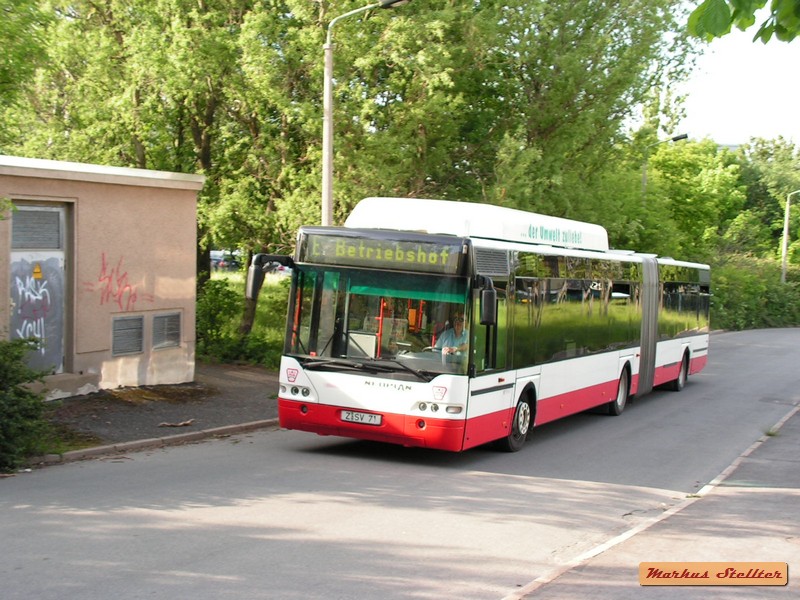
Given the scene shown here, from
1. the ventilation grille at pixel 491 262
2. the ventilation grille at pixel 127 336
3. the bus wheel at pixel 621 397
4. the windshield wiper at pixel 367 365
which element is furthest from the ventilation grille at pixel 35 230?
the bus wheel at pixel 621 397

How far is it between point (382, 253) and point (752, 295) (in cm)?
4564

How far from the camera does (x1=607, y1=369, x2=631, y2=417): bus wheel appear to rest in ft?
60.0

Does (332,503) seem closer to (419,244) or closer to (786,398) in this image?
(419,244)

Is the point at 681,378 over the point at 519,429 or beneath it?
beneath

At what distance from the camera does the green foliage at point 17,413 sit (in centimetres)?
1053

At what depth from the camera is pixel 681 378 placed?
23672 mm

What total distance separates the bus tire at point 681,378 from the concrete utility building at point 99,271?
1167 cm

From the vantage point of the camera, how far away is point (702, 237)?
156ft

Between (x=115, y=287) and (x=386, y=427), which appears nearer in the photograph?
(x=386, y=427)

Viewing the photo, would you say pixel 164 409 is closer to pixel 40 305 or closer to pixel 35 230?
pixel 40 305

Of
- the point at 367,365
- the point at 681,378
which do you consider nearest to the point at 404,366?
the point at 367,365

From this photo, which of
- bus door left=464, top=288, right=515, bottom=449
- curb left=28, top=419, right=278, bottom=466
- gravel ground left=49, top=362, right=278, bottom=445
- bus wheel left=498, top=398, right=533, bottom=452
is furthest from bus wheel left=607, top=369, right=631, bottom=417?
curb left=28, top=419, right=278, bottom=466

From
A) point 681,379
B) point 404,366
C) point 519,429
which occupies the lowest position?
point 681,379

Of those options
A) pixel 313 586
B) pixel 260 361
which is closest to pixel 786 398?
pixel 260 361
